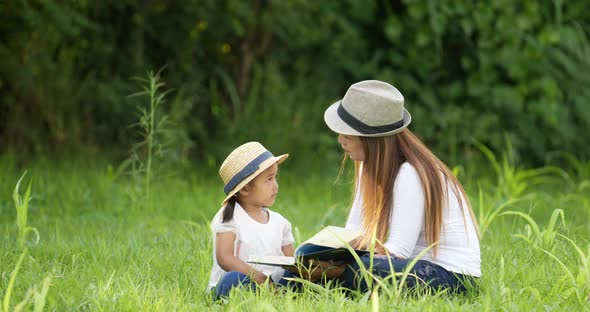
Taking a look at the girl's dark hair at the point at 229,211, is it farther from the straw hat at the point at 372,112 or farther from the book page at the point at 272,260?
the straw hat at the point at 372,112

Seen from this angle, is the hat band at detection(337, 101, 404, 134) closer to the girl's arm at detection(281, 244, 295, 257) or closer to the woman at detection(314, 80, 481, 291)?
the woman at detection(314, 80, 481, 291)

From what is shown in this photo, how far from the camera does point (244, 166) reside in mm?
3906

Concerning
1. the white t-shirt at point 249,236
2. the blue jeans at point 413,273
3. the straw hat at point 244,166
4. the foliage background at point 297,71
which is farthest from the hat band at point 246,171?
the foliage background at point 297,71

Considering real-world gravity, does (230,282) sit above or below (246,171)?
below

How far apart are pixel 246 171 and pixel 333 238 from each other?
1.72 ft

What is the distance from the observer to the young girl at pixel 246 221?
152 inches

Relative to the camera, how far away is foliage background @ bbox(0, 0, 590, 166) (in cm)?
812

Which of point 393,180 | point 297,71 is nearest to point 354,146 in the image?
point 393,180

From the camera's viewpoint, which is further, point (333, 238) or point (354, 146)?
point (354, 146)

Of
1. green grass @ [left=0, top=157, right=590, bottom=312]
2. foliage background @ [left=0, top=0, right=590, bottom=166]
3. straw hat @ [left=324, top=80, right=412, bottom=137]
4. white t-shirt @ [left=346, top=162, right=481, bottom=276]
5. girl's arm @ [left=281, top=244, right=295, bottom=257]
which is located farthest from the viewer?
foliage background @ [left=0, top=0, right=590, bottom=166]

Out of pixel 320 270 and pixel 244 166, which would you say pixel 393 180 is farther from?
pixel 244 166

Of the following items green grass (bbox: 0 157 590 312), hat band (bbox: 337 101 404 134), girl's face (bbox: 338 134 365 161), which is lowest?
green grass (bbox: 0 157 590 312)

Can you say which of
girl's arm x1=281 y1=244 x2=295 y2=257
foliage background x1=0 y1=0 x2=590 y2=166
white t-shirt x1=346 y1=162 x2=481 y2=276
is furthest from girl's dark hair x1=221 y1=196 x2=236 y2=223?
foliage background x1=0 y1=0 x2=590 y2=166

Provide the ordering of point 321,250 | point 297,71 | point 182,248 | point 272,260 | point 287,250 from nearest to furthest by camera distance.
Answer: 1. point 321,250
2. point 272,260
3. point 287,250
4. point 182,248
5. point 297,71
